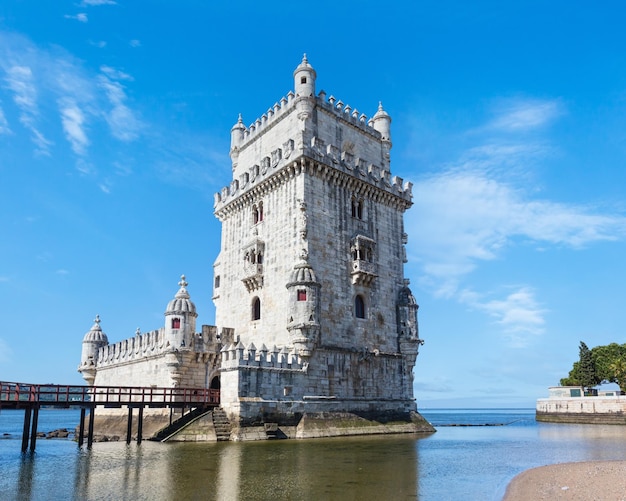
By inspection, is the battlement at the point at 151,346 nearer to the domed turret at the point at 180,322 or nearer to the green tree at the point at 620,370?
the domed turret at the point at 180,322

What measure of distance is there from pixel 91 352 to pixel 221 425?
77.0 feet

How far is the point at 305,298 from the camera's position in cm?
3634

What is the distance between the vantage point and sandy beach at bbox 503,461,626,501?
53.4 feet

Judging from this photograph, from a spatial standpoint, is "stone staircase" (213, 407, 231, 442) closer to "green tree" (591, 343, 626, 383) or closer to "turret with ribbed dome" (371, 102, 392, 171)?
"turret with ribbed dome" (371, 102, 392, 171)

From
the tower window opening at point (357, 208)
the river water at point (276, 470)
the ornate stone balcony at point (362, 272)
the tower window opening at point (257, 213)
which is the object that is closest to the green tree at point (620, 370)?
the river water at point (276, 470)

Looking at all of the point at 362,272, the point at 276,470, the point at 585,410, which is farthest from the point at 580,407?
the point at 276,470

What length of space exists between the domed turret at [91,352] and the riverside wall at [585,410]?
5142cm

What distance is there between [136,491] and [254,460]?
7.26m

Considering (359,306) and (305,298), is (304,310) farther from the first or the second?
(359,306)

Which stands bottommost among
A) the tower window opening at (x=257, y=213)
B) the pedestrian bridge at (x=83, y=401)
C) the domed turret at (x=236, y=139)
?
the pedestrian bridge at (x=83, y=401)

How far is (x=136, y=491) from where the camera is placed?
1720 cm

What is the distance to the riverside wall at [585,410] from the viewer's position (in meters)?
61.3

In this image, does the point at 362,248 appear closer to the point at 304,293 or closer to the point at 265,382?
the point at 304,293

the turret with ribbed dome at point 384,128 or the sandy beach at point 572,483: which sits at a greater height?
the turret with ribbed dome at point 384,128
